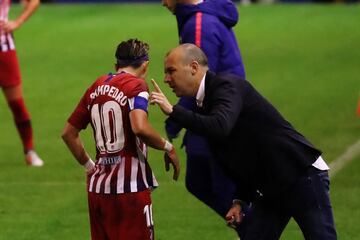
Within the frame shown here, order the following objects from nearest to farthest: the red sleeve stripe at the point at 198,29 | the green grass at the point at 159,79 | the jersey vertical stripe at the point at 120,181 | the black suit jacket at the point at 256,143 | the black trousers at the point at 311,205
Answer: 1. the black suit jacket at the point at 256,143
2. the black trousers at the point at 311,205
3. the jersey vertical stripe at the point at 120,181
4. the red sleeve stripe at the point at 198,29
5. the green grass at the point at 159,79

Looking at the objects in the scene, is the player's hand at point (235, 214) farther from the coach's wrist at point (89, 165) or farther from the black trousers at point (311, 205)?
the coach's wrist at point (89, 165)

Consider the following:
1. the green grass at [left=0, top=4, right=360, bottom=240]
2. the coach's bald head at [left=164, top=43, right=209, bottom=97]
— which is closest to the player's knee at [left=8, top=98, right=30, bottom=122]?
the green grass at [left=0, top=4, right=360, bottom=240]

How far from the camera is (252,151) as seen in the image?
305 inches

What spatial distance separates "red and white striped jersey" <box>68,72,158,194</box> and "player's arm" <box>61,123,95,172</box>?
0.22 metres

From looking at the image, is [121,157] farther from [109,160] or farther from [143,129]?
[143,129]

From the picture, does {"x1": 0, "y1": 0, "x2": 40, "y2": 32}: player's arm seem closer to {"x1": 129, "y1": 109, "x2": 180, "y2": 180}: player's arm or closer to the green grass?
the green grass

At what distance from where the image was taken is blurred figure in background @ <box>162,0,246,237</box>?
378 inches

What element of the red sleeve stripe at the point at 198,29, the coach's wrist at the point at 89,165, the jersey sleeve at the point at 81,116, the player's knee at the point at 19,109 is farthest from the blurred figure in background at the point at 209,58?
the player's knee at the point at 19,109

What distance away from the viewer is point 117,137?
8.23 metres

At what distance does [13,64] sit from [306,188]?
300 inches

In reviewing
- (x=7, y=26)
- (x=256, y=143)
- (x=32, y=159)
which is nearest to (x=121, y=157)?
(x=256, y=143)

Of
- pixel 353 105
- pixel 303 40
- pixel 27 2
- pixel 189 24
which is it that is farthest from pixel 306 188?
pixel 303 40

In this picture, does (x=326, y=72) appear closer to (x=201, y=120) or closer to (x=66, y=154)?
(x=66, y=154)

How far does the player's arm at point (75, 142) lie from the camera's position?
8.48 metres
